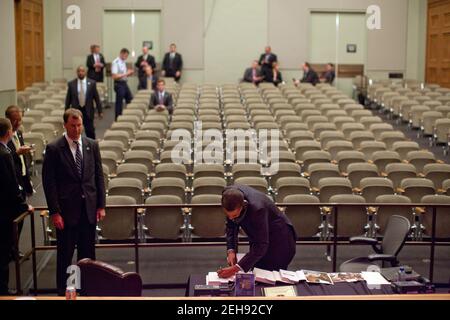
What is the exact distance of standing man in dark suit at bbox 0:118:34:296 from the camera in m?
5.91

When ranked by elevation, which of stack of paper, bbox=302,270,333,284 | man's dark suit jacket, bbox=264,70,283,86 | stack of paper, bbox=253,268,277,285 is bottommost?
stack of paper, bbox=302,270,333,284

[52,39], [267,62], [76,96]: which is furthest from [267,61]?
[76,96]

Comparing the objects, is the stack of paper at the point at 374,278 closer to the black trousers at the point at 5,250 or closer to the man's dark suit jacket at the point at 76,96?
the black trousers at the point at 5,250

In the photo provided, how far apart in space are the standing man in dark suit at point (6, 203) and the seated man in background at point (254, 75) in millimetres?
14613

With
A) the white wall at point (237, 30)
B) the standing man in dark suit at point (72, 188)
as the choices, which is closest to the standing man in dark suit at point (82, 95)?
the standing man in dark suit at point (72, 188)

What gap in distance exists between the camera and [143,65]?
18891mm

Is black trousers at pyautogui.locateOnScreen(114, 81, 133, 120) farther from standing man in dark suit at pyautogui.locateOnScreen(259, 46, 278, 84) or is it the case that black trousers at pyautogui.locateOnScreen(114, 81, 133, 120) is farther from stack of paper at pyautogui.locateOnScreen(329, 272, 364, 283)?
stack of paper at pyautogui.locateOnScreen(329, 272, 364, 283)

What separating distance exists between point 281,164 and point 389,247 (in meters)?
3.46

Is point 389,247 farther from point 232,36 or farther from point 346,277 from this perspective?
point 232,36

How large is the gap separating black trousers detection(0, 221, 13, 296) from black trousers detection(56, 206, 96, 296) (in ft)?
1.64

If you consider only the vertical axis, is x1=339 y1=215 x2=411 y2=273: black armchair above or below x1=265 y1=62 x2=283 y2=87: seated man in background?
below

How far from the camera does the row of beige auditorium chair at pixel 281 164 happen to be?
7.59 metres

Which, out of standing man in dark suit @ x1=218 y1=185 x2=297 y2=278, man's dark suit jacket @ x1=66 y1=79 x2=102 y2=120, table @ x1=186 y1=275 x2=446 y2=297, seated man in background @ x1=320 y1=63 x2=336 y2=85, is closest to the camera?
table @ x1=186 y1=275 x2=446 y2=297

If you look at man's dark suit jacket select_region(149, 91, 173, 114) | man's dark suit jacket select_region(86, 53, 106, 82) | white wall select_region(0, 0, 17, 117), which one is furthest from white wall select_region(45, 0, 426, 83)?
white wall select_region(0, 0, 17, 117)
